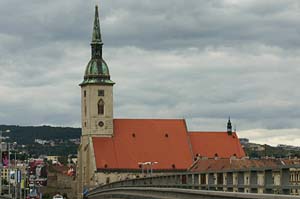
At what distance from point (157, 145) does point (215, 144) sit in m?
10.7

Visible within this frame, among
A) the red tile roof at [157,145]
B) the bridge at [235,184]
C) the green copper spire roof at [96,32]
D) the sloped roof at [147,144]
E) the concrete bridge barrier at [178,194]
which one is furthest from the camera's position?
the green copper spire roof at [96,32]

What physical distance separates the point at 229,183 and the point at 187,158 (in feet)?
404

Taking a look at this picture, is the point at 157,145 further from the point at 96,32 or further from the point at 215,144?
the point at 96,32

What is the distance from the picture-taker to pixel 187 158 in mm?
146000

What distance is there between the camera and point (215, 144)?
151 m

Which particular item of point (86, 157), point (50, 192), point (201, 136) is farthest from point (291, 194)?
point (50, 192)

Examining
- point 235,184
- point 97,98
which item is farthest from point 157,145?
point 235,184

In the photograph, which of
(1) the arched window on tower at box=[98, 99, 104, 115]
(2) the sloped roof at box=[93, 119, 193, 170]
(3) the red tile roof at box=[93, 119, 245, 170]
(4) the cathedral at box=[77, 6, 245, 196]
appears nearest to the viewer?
(4) the cathedral at box=[77, 6, 245, 196]

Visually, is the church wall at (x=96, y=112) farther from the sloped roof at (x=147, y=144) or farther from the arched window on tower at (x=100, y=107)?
the sloped roof at (x=147, y=144)

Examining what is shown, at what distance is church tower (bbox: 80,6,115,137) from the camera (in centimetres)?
13925

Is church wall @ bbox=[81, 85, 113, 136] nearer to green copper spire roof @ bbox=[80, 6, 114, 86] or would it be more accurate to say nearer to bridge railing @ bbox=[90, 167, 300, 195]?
green copper spire roof @ bbox=[80, 6, 114, 86]

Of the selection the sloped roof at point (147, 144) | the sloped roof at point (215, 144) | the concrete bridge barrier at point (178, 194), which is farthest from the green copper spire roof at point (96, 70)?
the concrete bridge barrier at point (178, 194)

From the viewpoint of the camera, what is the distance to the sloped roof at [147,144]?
462 feet

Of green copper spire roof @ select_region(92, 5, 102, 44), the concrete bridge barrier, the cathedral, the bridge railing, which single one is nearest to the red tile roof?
the cathedral
